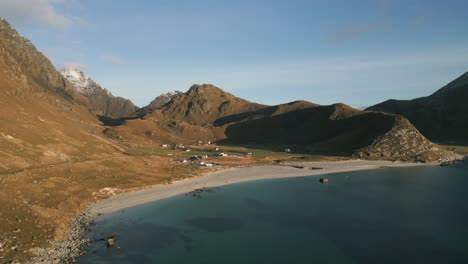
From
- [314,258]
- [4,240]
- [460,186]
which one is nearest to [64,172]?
[4,240]

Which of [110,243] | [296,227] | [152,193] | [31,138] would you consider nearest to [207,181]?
[152,193]

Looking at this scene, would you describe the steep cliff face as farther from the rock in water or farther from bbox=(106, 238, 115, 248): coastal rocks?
the rock in water

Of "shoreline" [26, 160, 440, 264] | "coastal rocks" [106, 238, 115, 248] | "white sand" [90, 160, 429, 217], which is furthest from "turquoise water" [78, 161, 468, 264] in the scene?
"white sand" [90, 160, 429, 217]

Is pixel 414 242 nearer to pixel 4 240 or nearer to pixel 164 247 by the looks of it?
pixel 164 247

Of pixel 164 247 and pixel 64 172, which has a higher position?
pixel 64 172

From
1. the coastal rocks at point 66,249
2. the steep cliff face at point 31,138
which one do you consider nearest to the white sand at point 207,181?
the coastal rocks at point 66,249

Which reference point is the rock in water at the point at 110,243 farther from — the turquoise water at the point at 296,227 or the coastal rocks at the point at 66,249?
the coastal rocks at the point at 66,249
